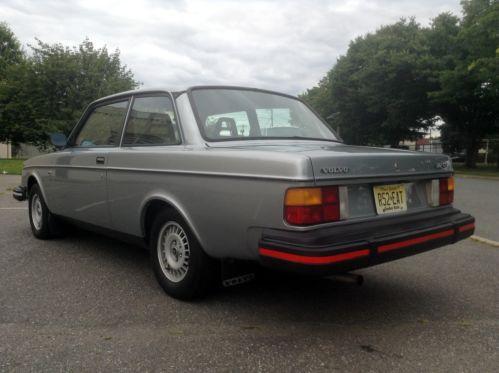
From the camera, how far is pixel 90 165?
14.0 feet

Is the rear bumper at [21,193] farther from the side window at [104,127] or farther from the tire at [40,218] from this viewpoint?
the side window at [104,127]

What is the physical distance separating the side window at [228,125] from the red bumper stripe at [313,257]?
1.09 metres

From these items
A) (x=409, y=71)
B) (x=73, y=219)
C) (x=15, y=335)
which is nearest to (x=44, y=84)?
(x=409, y=71)

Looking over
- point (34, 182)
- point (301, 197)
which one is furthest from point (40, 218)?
point (301, 197)

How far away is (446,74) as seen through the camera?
25.2 metres

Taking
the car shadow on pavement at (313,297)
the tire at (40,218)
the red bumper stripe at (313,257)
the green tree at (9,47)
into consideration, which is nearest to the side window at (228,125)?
the red bumper stripe at (313,257)

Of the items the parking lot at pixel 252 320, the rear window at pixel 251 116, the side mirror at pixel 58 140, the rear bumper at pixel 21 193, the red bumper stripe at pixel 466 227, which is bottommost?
the parking lot at pixel 252 320

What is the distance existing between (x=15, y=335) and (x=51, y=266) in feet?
5.44

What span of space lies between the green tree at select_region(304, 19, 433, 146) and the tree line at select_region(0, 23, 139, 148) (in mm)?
17295

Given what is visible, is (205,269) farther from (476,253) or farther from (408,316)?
(476,253)

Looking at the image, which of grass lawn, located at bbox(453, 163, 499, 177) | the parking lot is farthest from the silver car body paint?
grass lawn, located at bbox(453, 163, 499, 177)

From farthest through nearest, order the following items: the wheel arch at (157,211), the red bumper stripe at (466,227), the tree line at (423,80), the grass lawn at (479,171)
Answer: the tree line at (423,80) → the grass lawn at (479,171) → the red bumper stripe at (466,227) → the wheel arch at (157,211)

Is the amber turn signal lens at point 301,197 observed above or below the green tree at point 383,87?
below

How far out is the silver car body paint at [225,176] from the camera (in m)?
2.69
